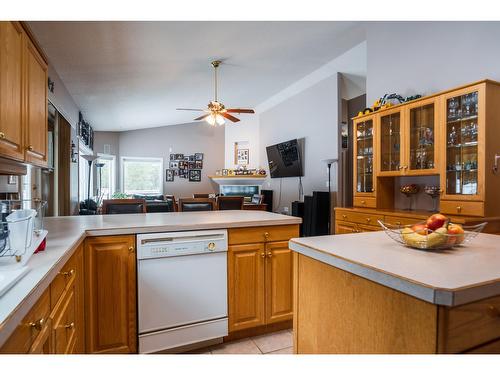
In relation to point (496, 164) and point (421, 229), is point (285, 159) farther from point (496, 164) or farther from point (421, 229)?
point (421, 229)

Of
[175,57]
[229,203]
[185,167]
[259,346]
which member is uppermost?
[175,57]

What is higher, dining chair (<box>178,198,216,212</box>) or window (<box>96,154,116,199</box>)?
window (<box>96,154,116,199</box>)

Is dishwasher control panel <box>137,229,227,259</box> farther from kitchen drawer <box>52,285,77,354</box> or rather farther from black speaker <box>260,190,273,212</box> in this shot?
black speaker <box>260,190,273,212</box>

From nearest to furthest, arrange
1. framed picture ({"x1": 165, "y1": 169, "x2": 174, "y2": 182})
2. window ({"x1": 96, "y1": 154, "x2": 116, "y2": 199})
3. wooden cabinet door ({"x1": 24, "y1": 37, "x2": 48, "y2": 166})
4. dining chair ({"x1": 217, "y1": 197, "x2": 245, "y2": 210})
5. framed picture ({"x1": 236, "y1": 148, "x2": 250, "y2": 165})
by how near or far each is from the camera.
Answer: wooden cabinet door ({"x1": 24, "y1": 37, "x2": 48, "y2": 166})
dining chair ({"x1": 217, "y1": 197, "x2": 245, "y2": 210})
window ({"x1": 96, "y1": 154, "x2": 116, "y2": 199})
framed picture ({"x1": 236, "y1": 148, "x2": 250, "y2": 165})
framed picture ({"x1": 165, "y1": 169, "x2": 174, "y2": 182})

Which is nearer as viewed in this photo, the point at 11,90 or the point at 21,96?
the point at 11,90

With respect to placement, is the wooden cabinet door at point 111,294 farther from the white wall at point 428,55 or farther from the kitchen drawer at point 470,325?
the white wall at point 428,55

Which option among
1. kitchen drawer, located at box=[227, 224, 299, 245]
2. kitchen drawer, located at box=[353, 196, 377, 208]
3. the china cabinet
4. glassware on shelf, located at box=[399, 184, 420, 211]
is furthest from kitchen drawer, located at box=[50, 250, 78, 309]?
glassware on shelf, located at box=[399, 184, 420, 211]

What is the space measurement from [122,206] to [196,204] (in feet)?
2.38

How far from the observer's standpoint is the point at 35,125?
1618 millimetres

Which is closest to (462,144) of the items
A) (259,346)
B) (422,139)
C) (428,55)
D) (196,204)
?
(422,139)

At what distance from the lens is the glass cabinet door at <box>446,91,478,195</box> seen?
223 cm

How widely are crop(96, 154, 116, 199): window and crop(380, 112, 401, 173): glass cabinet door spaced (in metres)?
6.75

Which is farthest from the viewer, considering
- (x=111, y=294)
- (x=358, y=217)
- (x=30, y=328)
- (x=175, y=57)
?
(x=175, y=57)

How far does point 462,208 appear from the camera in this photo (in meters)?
2.30
